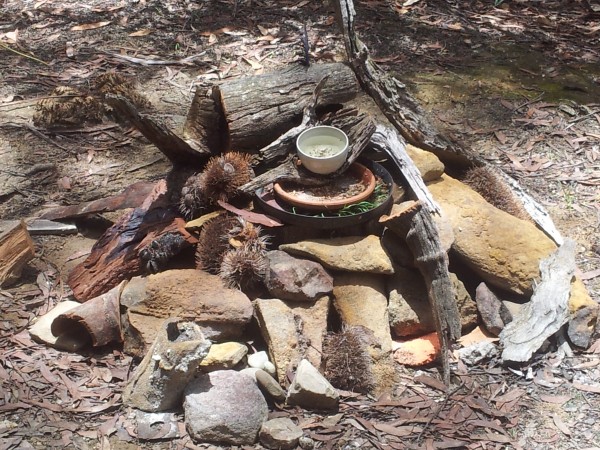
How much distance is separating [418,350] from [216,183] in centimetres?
155

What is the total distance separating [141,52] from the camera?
732 cm

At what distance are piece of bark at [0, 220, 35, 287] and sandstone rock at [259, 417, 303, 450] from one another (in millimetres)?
1990

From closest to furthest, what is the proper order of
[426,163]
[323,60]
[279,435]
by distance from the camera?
[279,435]
[426,163]
[323,60]

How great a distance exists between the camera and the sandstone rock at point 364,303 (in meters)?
4.05

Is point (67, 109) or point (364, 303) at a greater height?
point (67, 109)

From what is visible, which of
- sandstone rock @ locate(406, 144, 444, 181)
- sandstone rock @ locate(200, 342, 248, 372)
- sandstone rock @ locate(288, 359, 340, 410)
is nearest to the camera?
sandstone rock @ locate(288, 359, 340, 410)

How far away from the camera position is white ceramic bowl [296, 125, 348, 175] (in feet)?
14.4

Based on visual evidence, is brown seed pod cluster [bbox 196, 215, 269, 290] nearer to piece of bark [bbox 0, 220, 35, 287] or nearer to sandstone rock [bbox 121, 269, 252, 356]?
sandstone rock [bbox 121, 269, 252, 356]

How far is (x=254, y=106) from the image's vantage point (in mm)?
4555

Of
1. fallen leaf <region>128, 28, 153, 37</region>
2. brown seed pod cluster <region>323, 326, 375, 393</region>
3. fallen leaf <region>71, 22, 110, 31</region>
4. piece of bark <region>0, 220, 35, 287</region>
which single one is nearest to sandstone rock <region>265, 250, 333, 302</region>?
brown seed pod cluster <region>323, 326, 375, 393</region>

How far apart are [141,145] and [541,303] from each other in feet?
11.4

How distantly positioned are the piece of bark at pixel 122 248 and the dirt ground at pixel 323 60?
0.76ft

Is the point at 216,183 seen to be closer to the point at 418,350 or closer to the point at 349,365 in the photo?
the point at 349,365

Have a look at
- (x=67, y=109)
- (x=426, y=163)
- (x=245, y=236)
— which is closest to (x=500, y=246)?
(x=426, y=163)
